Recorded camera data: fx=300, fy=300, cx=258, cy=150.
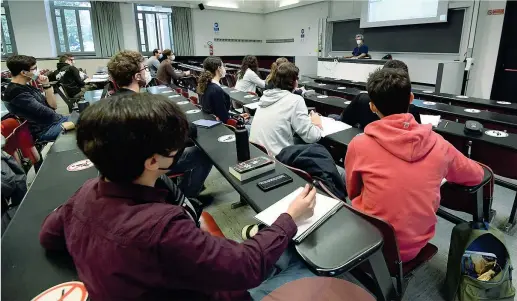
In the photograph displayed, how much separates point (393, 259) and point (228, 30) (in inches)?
466

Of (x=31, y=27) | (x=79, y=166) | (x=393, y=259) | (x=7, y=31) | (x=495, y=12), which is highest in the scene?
(x=31, y=27)

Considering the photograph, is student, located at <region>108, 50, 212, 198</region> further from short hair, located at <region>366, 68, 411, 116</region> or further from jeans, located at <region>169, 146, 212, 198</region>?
short hair, located at <region>366, 68, 411, 116</region>

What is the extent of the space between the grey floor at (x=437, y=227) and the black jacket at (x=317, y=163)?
413 millimetres

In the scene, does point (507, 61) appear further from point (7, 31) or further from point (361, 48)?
point (7, 31)

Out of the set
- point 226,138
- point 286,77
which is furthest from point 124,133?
point 286,77

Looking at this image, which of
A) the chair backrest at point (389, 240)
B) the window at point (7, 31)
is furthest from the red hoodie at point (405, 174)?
the window at point (7, 31)

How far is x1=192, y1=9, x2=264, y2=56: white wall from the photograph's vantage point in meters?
11.0

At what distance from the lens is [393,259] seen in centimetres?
106

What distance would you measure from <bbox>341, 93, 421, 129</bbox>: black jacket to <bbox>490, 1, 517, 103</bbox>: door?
4785 millimetres

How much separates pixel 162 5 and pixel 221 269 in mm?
11116

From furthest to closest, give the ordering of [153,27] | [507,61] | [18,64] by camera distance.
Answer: [153,27] → [507,61] → [18,64]

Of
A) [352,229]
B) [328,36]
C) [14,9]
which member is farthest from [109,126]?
[14,9]

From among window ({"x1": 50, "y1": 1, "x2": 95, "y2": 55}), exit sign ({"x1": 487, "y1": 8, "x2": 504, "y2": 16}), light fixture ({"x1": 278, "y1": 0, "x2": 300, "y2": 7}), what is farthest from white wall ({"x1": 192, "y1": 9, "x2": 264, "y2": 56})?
exit sign ({"x1": 487, "y1": 8, "x2": 504, "y2": 16})

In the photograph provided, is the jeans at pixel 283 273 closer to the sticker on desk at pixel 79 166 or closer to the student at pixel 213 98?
the sticker on desk at pixel 79 166
